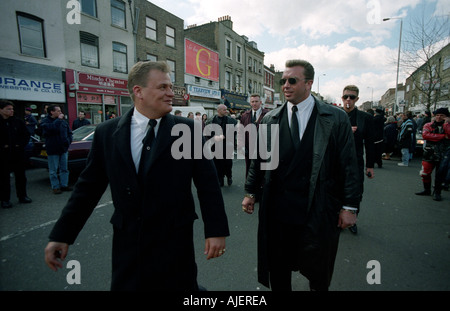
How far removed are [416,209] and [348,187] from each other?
436cm

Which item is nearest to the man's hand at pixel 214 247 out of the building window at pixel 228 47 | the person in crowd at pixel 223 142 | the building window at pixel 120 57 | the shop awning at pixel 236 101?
the person in crowd at pixel 223 142

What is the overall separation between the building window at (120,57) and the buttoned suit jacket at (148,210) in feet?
55.5

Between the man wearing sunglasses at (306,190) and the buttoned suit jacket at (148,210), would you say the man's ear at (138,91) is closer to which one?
the buttoned suit jacket at (148,210)

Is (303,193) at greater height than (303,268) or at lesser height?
greater

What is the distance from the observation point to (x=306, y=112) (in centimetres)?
225

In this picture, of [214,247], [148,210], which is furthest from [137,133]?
[214,247]

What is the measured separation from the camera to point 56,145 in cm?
595

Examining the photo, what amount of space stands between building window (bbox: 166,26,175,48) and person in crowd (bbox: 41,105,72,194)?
15983 millimetres

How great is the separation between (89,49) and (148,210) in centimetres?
1677

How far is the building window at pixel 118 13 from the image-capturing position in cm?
1566

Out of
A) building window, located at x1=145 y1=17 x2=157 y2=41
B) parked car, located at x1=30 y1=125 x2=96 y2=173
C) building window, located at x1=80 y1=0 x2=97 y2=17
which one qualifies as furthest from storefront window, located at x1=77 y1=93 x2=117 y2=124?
parked car, located at x1=30 y1=125 x2=96 y2=173

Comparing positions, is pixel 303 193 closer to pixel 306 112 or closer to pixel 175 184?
pixel 306 112

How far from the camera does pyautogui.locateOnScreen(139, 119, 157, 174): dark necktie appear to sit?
5.22 ft
